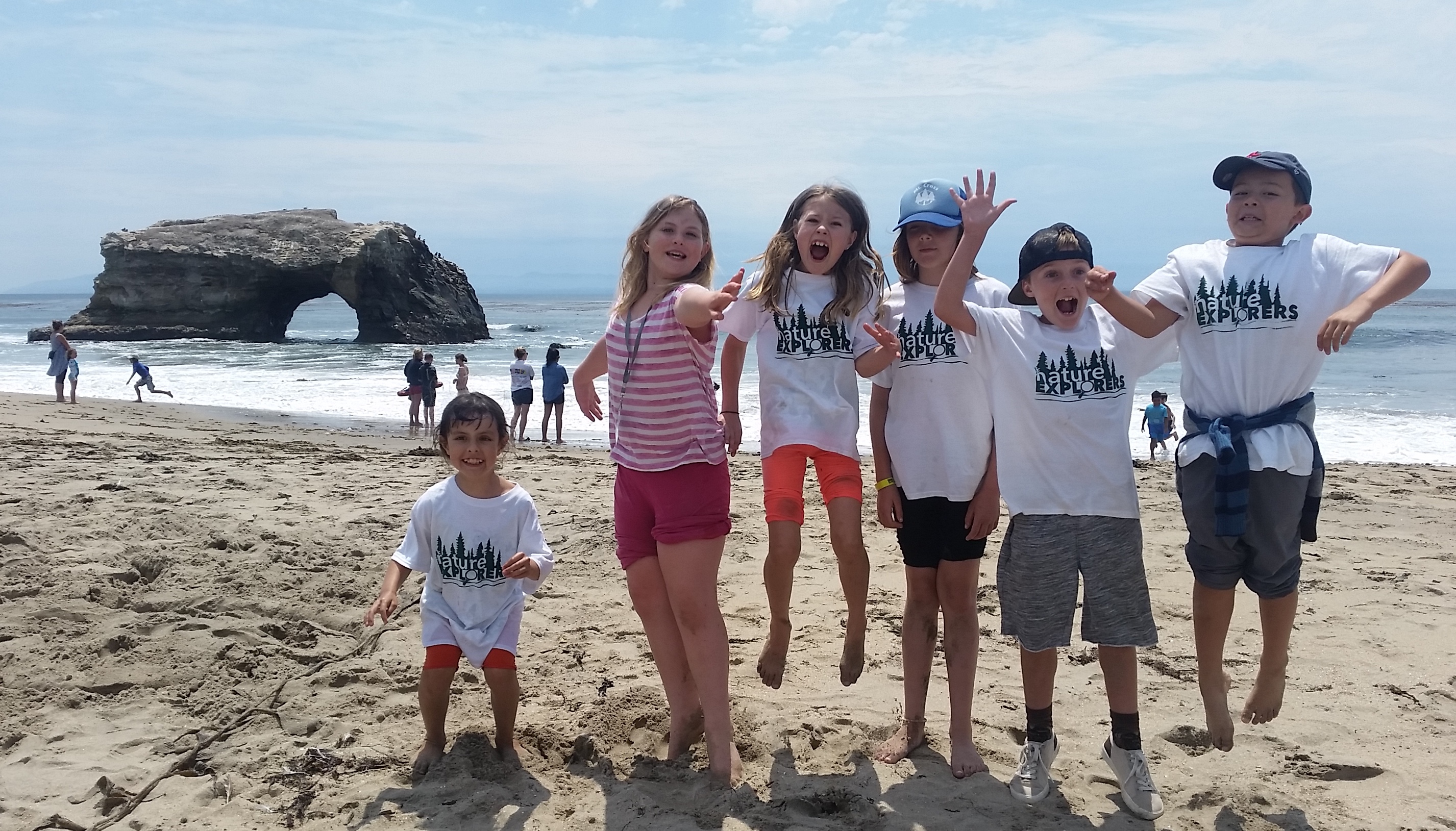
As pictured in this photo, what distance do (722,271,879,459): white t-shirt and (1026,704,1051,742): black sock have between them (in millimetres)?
977

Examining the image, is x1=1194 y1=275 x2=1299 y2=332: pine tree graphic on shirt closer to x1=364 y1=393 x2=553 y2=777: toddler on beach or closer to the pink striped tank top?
the pink striped tank top

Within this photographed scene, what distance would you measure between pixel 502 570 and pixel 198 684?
1.55 m

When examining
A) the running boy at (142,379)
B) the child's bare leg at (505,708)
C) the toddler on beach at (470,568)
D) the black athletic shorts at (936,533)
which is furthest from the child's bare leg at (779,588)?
the running boy at (142,379)

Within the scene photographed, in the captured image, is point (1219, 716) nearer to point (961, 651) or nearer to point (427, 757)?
point (961, 651)

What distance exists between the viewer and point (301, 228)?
38.3 metres

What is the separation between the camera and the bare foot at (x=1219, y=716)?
2.88 meters

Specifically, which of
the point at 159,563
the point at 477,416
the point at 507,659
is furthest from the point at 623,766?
the point at 159,563

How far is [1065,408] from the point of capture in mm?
2820

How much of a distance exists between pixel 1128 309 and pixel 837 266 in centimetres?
94

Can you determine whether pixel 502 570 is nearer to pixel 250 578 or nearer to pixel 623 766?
pixel 623 766

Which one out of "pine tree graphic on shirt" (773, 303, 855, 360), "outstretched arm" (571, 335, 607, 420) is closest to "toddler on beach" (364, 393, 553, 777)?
"outstretched arm" (571, 335, 607, 420)

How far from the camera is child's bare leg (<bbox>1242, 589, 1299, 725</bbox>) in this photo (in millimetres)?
2910

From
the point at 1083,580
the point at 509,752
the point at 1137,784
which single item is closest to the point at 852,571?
the point at 1083,580

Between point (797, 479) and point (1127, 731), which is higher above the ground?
point (797, 479)
